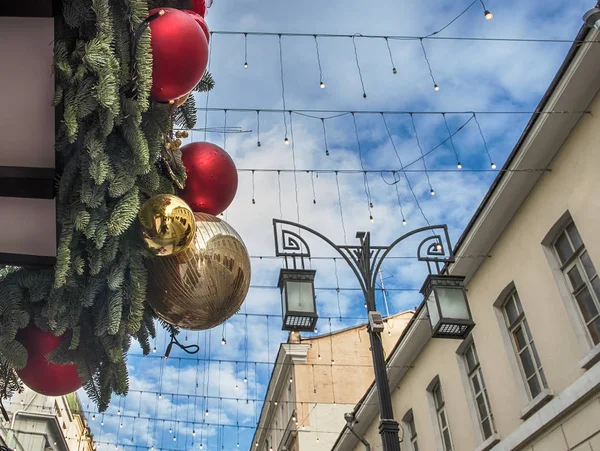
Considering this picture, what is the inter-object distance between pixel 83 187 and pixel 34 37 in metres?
0.59

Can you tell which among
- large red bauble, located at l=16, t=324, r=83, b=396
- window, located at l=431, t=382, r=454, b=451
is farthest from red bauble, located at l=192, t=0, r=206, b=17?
window, located at l=431, t=382, r=454, b=451

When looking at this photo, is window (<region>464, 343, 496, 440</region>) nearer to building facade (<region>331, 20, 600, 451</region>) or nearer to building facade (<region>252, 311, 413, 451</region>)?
building facade (<region>331, 20, 600, 451</region>)

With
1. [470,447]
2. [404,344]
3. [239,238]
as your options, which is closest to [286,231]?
[239,238]

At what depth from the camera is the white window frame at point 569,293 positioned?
864 centimetres

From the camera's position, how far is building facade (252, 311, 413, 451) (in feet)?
87.7

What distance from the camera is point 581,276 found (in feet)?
30.5

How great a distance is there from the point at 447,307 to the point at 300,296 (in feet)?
7.22

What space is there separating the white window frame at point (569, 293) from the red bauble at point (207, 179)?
7.36 m

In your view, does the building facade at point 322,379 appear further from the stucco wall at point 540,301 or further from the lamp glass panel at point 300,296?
the lamp glass panel at point 300,296

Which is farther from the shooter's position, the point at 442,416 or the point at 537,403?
the point at 442,416

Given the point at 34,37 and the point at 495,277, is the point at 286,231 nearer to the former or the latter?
the point at 495,277


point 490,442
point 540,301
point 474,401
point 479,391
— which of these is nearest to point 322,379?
point 474,401

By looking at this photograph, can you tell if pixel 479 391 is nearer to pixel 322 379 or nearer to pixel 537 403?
pixel 537 403

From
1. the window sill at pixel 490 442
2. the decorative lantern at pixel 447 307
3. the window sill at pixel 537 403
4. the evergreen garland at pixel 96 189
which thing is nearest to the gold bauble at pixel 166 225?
the evergreen garland at pixel 96 189
